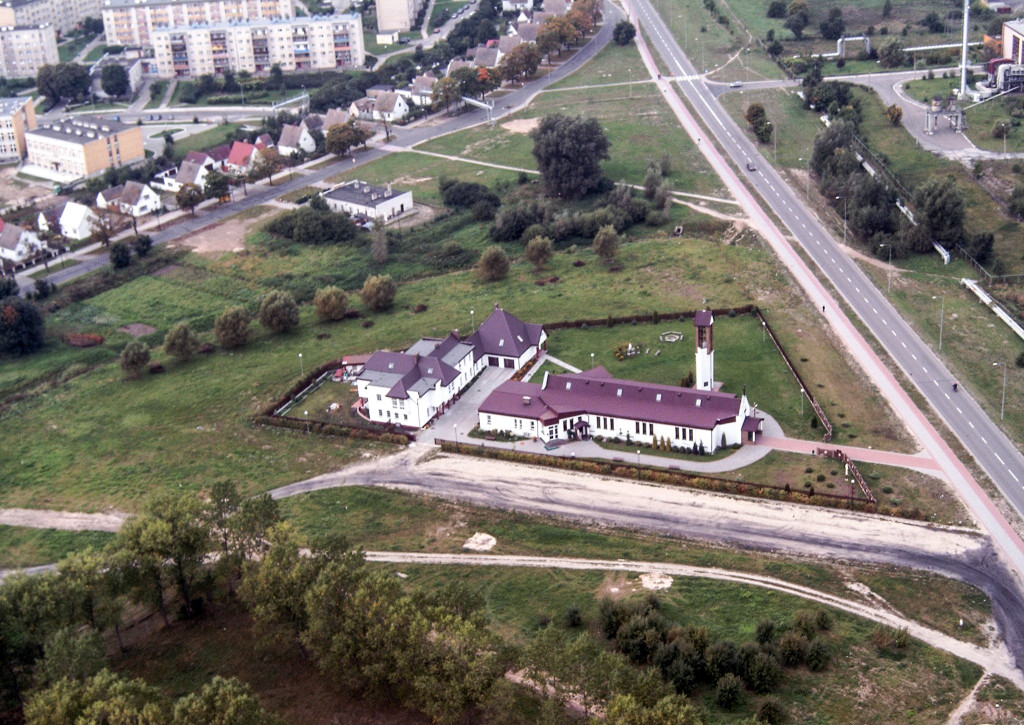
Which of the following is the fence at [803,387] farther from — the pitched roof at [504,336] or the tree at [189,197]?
the tree at [189,197]

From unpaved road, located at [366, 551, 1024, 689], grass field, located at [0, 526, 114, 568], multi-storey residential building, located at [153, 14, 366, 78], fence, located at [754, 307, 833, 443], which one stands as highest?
multi-storey residential building, located at [153, 14, 366, 78]

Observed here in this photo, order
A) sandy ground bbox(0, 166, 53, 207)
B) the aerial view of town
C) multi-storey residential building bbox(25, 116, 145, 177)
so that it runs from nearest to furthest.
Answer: the aerial view of town < sandy ground bbox(0, 166, 53, 207) < multi-storey residential building bbox(25, 116, 145, 177)

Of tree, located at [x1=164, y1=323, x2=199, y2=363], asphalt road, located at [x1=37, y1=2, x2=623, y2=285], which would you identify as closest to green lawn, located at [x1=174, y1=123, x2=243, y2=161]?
asphalt road, located at [x1=37, y1=2, x2=623, y2=285]

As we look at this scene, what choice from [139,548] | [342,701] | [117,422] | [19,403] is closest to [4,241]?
[19,403]

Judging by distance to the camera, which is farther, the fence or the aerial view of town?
the fence

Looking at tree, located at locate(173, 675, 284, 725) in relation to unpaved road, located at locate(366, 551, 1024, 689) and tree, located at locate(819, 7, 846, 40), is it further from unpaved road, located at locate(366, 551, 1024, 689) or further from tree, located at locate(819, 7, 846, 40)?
tree, located at locate(819, 7, 846, 40)

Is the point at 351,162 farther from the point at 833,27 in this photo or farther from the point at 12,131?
the point at 833,27

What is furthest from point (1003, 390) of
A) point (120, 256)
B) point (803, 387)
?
point (120, 256)
